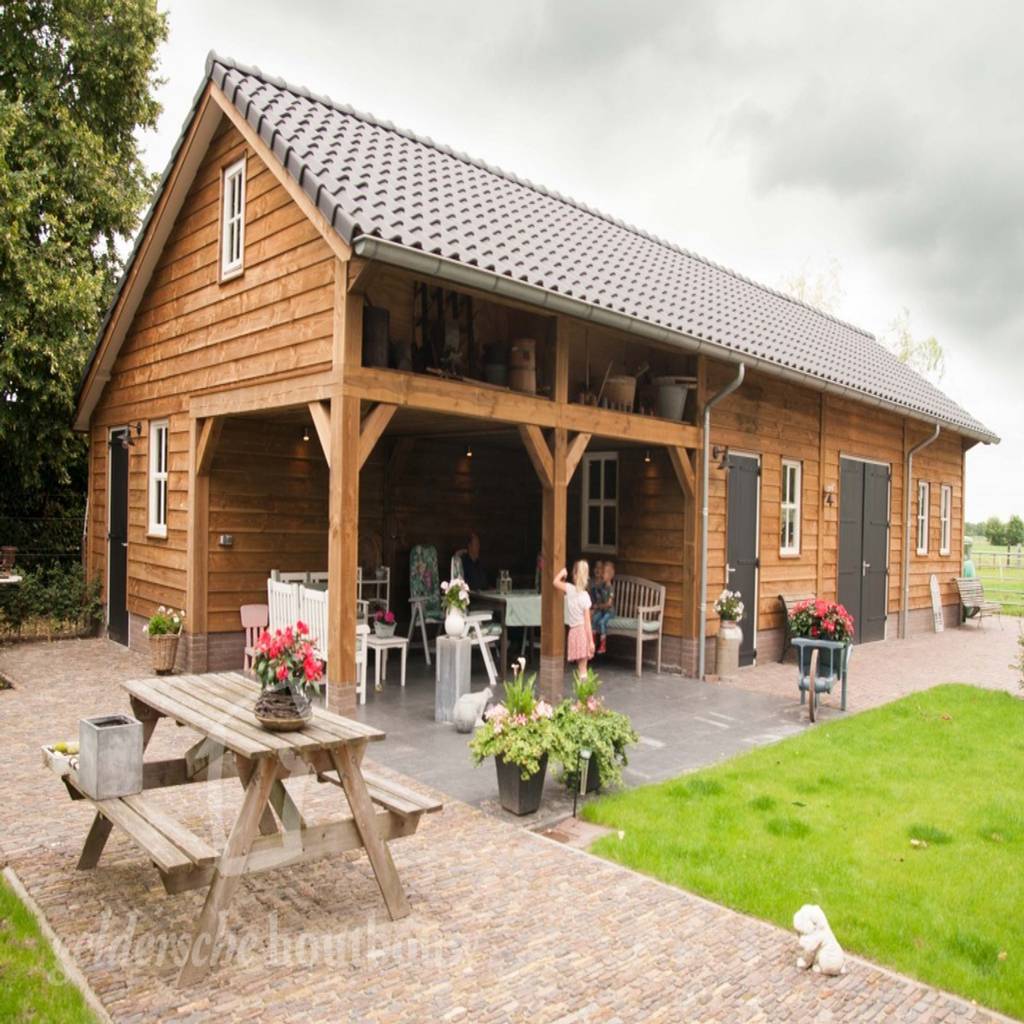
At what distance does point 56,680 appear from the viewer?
8.63 metres

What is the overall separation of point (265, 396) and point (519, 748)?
4.21m

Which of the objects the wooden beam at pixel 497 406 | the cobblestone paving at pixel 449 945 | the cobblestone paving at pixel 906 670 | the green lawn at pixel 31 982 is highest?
the wooden beam at pixel 497 406

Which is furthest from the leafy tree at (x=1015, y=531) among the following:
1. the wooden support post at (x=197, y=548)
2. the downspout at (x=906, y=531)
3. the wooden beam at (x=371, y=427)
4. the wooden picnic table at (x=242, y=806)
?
the wooden picnic table at (x=242, y=806)

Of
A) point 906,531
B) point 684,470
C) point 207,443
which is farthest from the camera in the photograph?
point 906,531

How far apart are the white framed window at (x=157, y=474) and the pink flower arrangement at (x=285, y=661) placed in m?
7.41

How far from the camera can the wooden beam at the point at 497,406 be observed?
654cm

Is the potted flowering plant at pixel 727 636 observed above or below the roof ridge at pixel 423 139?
below

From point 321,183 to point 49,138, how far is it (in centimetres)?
931

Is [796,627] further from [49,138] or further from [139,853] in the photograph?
[49,138]

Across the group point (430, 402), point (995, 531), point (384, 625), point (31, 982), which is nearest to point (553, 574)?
point (384, 625)

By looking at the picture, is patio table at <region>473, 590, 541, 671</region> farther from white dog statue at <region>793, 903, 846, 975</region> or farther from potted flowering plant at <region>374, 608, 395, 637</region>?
white dog statue at <region>793, 903, 846, 975</region>

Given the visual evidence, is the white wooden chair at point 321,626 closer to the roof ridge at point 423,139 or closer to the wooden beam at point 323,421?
the wooden beam at point 323,421

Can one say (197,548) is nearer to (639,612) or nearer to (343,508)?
(343,508)

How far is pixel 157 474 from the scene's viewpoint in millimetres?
10273
